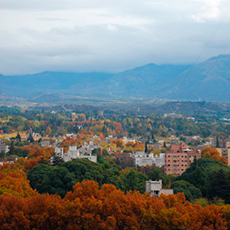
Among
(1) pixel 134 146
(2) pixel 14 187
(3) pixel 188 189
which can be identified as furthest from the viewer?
(1) pixel 134 146

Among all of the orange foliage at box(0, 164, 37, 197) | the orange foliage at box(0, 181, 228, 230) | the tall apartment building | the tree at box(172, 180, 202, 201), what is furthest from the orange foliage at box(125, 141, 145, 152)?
the orange foliage at box(0, 181, 228, 230)

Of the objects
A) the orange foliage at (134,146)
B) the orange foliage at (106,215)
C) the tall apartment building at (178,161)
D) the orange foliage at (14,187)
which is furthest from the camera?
the orange foliage at (134,146)

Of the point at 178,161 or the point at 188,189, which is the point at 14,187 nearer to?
the point at 188,189

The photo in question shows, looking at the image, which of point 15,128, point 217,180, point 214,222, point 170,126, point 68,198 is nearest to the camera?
point 214,222

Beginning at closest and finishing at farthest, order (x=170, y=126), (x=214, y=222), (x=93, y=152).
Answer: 1. (x=214, y=222)
2. (x=93, y=152)
3. (x=170, y=126)

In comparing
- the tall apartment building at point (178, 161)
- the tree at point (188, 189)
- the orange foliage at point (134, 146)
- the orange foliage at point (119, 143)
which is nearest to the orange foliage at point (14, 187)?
the tree at point (188, 189)

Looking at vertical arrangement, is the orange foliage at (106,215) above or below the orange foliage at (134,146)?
above

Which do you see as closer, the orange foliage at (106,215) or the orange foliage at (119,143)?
the orange foliage at (106,215)

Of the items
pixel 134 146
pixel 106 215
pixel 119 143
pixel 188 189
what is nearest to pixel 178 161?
pixel 188 189

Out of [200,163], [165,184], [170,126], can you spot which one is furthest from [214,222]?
[170,126]

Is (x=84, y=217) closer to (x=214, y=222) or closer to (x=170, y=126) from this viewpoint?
(x=214, y=222)

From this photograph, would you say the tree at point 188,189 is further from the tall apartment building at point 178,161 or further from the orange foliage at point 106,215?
the tall apartment building at point 178,161
